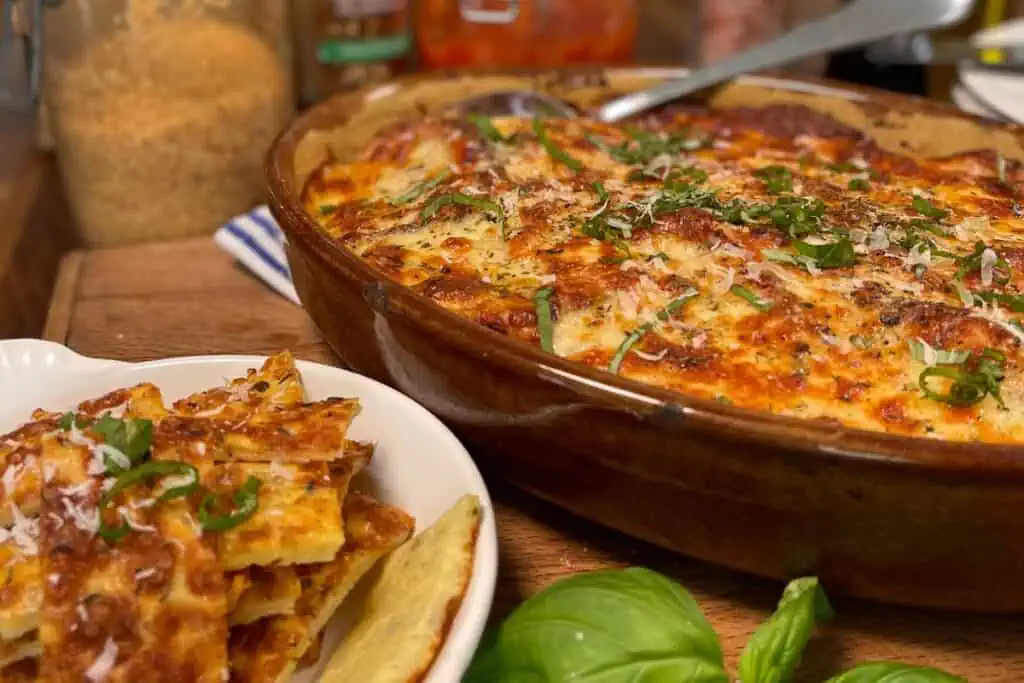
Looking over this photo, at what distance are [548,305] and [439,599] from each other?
369 mm

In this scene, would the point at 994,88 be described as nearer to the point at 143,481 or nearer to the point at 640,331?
the point at 640,331

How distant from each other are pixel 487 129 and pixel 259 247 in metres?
0.42

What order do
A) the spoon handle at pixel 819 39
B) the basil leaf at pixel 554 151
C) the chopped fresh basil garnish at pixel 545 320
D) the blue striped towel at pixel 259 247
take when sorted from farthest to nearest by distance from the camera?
the spoon handle at pixel 819 39, the blue striped towel at pixel 259 247, the basil leaf at pixel 554 151, the chopped fresh basil garnish at pixel 545 320

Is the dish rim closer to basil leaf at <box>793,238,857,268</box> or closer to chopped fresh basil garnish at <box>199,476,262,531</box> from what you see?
chopped fresh basil garnish at <box>199,476,262,531</box>

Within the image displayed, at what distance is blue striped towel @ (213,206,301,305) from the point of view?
1.53 metres

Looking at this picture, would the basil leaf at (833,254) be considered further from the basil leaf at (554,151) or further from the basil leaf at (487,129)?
the basil leaf at (487,129)

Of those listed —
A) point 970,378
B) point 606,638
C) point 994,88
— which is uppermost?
point 994,88

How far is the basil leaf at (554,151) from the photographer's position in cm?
142

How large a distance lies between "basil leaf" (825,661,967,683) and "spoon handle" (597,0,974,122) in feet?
3.88

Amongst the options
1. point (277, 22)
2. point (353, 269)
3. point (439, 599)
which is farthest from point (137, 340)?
point (439, 599)

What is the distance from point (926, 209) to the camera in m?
1.22

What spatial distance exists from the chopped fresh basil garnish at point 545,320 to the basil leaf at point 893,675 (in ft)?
1.32

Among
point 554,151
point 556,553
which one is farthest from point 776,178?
point 556,553

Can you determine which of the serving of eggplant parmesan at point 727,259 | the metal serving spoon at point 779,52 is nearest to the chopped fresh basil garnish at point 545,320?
the serving of eggplant parmesan at point 727,259
